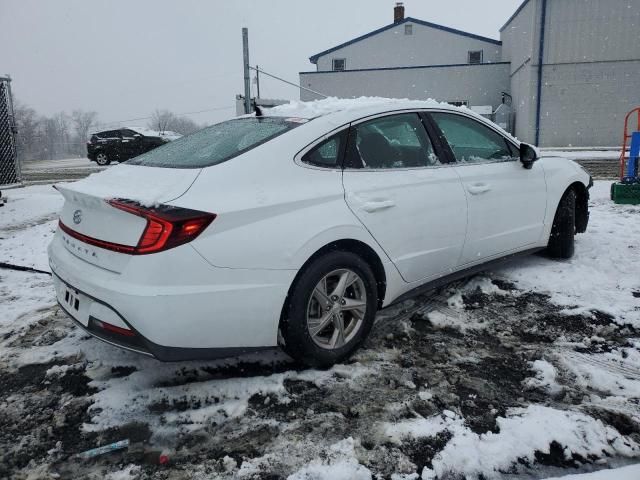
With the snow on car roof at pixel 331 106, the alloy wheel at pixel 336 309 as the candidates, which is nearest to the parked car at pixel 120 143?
the snow on car roof at pixel 331 106

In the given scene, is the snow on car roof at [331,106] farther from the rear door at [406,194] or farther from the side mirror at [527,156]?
the side mirror at [527,156]

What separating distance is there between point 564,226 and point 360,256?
8.83 feet

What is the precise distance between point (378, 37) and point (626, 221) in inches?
1063

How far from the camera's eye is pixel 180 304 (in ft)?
7.64

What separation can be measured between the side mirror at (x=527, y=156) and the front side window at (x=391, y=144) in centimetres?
108

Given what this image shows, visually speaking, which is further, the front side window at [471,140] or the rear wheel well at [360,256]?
the front side window at [471,140]

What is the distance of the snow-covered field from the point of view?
216cm

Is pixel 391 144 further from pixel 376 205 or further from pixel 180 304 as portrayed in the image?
pixel 180 304

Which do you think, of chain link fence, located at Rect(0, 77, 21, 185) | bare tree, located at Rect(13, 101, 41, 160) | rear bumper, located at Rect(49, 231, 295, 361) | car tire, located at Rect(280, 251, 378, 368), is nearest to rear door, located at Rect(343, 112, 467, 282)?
car tire, located at Rect(280, 251, 378, 368)

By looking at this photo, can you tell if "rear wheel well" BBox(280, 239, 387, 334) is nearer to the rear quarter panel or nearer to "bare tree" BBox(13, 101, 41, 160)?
the rear quarter panel

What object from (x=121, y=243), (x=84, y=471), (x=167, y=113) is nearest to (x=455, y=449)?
(x=84, y=471)

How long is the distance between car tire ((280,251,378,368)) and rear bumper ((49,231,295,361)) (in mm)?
106

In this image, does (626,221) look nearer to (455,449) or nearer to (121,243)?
(455,449)

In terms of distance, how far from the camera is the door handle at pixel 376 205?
9.75 ft
